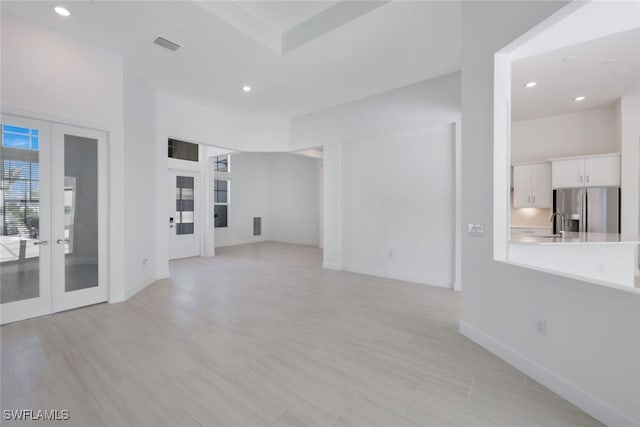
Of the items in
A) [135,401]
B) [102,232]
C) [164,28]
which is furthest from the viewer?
[102,232]

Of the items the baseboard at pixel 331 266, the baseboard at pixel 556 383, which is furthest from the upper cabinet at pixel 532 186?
the baseboard at pixel 556 383

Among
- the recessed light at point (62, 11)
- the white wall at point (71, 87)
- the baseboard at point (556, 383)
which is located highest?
the recessed light at point (62, 11)

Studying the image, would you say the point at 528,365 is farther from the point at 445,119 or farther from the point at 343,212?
the point at 343,212

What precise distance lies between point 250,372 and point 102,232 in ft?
10.3

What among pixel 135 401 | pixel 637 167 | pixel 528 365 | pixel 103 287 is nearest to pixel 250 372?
pixel 135 401

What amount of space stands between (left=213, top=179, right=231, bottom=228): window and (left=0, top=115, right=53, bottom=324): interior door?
6.02 metres

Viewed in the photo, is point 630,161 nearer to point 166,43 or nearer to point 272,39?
point 272,39

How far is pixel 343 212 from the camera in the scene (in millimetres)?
5938

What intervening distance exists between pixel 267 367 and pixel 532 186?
6.89 metres

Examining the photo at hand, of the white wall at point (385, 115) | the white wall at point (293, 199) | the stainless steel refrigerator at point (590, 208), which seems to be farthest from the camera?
the white wall at point (293, 199)

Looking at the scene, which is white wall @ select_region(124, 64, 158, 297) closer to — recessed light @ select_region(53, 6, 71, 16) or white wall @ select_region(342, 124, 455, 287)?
recessed light @ select_region(53, 6, 71, 16)

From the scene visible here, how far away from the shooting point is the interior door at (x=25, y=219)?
120 inches

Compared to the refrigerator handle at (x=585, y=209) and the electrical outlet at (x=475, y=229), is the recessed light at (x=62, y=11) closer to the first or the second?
the electrical outlet at (x=475, y=229)

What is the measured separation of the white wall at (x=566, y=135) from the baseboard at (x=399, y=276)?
411 centimetres
